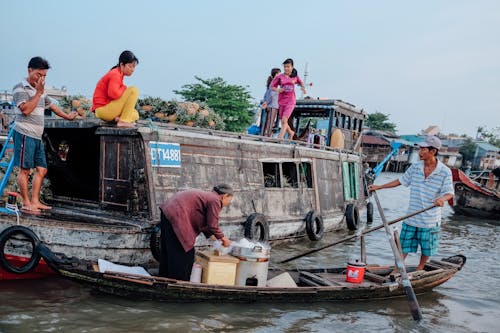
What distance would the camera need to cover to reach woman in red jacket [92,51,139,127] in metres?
6.00

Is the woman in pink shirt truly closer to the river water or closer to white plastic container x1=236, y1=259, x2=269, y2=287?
the river water

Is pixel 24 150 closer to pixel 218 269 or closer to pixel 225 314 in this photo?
pixel 218 269

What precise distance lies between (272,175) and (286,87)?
2.19 m

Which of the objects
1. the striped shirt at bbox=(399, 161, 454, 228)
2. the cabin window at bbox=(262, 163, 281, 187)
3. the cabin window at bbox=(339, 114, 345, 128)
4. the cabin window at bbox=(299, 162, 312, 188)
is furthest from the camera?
the cabin window at bbox=(339, 114, 345, 128)

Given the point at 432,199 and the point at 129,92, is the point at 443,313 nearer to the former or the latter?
the point at 432,199

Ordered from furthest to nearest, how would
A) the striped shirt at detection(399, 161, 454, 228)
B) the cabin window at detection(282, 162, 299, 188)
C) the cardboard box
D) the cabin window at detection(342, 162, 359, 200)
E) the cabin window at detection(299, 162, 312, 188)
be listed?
the cabin window at detection(342, 162, 359, 200) → the cabin window at detection(299, 162, 312, 188) → the cabin window at detection(282, 162, 299, 188) → the striped shirt at detection(399, 161, 454, 228) → the cardboard box

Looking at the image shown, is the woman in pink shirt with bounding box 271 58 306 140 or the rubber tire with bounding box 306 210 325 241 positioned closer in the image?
the rubber tire with bounding box 306 210 325 241

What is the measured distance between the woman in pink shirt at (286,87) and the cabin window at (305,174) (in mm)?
928

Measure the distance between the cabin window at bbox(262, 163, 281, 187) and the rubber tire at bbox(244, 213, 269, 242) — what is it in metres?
1.40

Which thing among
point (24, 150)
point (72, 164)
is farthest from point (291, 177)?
point (24, 150)

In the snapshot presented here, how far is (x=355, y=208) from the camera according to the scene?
11.7 metres

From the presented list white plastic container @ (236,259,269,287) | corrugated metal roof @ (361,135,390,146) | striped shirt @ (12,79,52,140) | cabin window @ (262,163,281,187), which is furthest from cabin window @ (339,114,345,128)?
corrugated metal roof @ (361,135,390,146)

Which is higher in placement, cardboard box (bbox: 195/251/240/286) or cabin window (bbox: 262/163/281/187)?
cabin window (bbox: 262/163/281/187)

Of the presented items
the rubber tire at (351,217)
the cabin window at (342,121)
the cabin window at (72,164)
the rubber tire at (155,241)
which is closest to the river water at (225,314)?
the rubber tire at (155,241)
